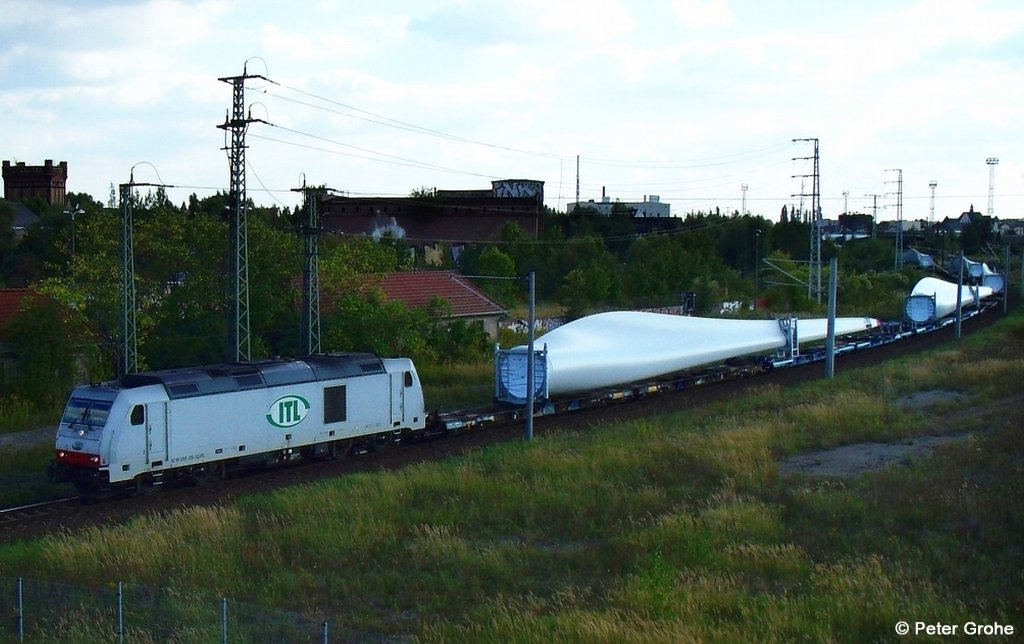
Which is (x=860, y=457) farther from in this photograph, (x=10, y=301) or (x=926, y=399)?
(x=10, y=301)

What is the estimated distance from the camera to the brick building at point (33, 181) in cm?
11856

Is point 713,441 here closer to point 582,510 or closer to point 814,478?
point 814,478

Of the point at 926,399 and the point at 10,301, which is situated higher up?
the point at 10,301

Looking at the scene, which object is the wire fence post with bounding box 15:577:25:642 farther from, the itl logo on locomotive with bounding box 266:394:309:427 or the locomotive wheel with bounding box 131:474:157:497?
the itl logo on locomotive with bounding box 266:394:309:427

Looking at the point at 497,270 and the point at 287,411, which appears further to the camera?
the point at 497,270

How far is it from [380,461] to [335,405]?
2038 mm

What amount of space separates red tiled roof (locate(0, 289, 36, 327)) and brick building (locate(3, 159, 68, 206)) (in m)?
86.9

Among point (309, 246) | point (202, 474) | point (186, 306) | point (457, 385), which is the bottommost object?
point (202, 474)

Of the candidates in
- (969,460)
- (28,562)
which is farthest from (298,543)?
(969,460)

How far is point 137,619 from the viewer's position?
13602mm

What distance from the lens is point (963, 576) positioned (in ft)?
47.1

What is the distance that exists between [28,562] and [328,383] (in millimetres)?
11064

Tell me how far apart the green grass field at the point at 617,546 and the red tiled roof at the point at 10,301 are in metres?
20.8

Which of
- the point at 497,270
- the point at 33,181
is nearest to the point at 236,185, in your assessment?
the point at 497,270
